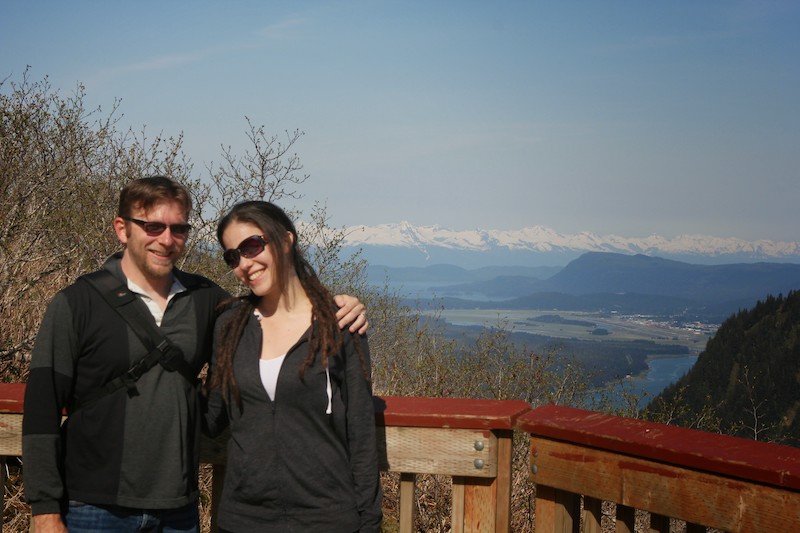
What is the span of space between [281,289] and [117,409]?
592 millimetres

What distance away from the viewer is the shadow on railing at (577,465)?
70.7 inches

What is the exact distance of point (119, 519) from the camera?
7.19ft

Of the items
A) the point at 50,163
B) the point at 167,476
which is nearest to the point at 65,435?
the point at 167,476

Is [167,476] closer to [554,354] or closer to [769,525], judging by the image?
[769,525]

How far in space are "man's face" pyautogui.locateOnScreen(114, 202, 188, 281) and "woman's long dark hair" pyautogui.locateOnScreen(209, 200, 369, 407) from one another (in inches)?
6.9

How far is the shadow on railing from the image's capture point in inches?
70.7

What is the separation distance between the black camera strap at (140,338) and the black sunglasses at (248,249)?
31 centimetres

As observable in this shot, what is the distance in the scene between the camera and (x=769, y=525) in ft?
5.75

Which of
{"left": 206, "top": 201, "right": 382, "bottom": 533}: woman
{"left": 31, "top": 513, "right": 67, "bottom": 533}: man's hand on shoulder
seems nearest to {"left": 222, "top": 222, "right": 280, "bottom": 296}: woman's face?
{"left": 206, "top": 201, "right": 382, "bottom": 533}: woman

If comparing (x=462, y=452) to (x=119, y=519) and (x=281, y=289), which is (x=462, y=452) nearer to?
(x=281, y=289)

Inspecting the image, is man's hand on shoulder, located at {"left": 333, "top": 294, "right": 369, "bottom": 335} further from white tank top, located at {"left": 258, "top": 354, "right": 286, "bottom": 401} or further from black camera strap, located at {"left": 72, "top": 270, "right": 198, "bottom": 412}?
black camera strap, located at {"left": 72, "top": 270, "right": 198, "bottom": 412}

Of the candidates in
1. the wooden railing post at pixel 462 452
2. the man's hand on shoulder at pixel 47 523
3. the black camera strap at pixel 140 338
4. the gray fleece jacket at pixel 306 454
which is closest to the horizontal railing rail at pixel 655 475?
the wooden railing post at pixel 462 452

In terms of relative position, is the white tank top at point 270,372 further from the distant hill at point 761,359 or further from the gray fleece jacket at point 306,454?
the distant hill at point 761,359

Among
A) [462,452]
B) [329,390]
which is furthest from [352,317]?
[462,452]
